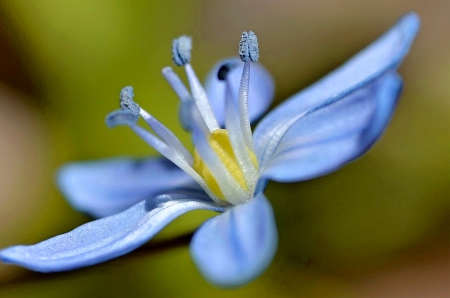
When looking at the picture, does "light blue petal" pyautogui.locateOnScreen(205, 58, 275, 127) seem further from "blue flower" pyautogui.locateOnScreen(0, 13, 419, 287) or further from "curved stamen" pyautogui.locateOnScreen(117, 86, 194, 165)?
"curved stamen" pyautogui.locateOnScreen(117, 86, 194, 165)

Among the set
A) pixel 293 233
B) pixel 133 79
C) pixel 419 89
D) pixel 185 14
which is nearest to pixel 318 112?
pixel 293 233

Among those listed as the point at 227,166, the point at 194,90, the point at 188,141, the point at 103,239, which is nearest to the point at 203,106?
the point at 194,90

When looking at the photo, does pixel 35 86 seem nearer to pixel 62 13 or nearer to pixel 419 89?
pixel 62 13

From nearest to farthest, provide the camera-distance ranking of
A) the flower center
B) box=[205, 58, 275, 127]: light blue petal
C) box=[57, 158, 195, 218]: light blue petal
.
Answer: the flower center < box=[57, 158, 195, 218]: light blue petal < box=[205, 58, 275, 127]: light blue petal

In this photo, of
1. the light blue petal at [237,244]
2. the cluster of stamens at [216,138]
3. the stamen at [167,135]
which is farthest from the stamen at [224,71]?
the light blue petal at [237,244]

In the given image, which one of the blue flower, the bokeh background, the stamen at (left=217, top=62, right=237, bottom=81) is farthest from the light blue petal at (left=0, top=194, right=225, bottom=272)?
the stamen at (left=217, top=62, right=237, bottom=81)

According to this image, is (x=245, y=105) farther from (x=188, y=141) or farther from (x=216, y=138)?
(x=188, y=141)

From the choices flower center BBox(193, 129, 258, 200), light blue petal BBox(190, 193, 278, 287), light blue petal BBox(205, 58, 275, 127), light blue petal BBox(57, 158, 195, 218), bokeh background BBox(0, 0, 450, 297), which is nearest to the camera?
light blue petal BBox(190, 193, 278, 287)
